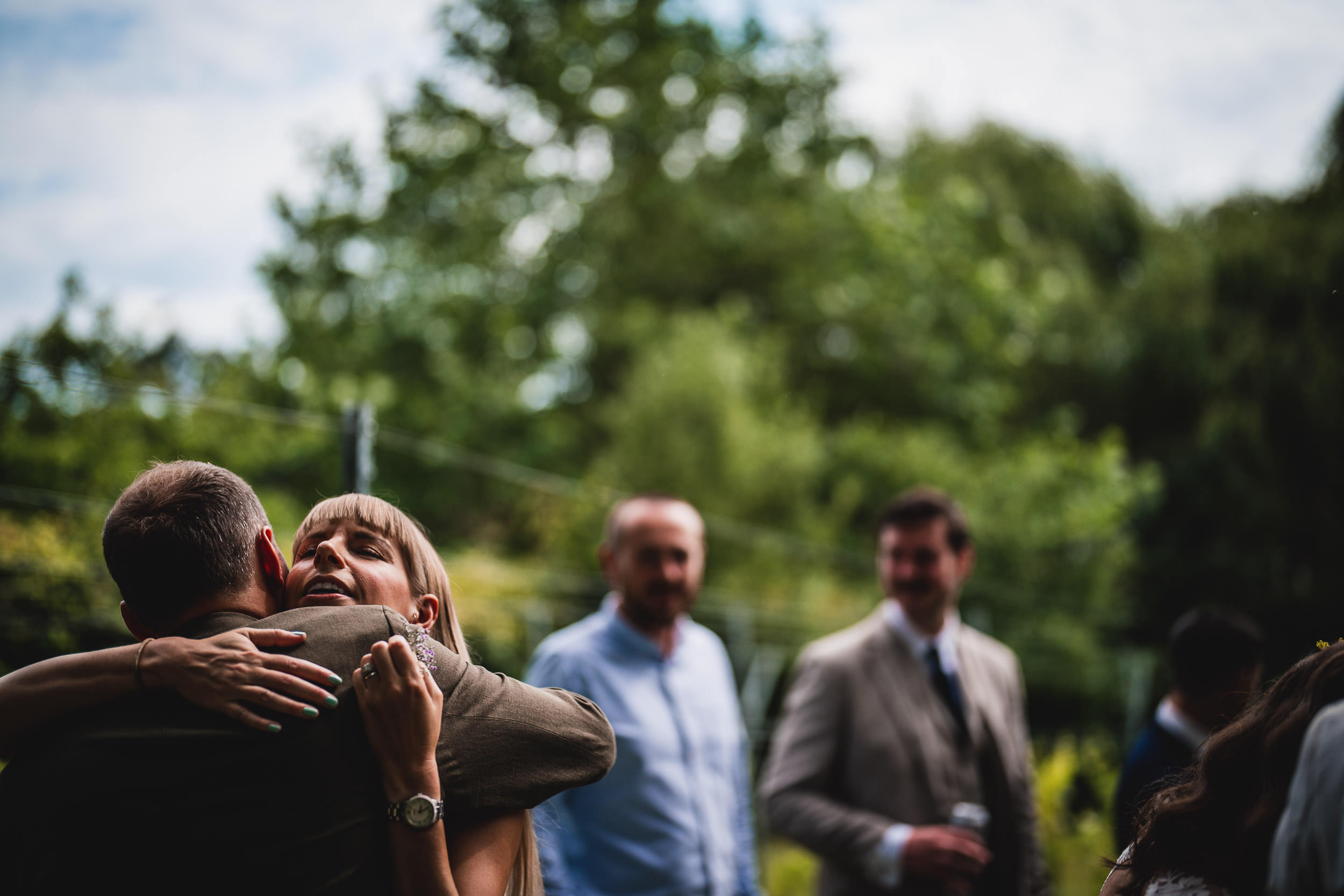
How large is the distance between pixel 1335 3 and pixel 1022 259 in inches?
563

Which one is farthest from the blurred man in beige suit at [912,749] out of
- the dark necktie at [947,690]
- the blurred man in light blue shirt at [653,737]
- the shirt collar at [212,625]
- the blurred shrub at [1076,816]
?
the blurred shrub at [1076,816]

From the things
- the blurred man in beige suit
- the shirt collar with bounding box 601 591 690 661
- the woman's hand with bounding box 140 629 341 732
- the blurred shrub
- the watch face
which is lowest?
the blurred shrub

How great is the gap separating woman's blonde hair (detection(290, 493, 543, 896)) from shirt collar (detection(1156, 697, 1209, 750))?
2.00m

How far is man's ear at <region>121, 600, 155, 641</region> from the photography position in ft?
4.82

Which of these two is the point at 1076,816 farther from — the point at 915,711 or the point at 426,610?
the point at 426,610

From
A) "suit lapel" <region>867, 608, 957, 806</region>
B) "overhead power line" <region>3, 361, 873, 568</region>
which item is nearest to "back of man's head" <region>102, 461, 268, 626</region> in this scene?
"overhead power line" <region>3, 361, 873, 568</region>

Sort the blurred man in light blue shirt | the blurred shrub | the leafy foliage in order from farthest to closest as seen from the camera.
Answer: the leafy foliage, the blurred shrub, the blurred man in light blue shirt

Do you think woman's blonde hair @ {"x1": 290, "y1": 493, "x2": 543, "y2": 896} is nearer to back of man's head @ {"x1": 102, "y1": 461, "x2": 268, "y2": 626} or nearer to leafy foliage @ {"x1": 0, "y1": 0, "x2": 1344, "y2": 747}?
back of man's head @ {"x1": 102, "y1": 461, "x2": 268, "y2": 626}

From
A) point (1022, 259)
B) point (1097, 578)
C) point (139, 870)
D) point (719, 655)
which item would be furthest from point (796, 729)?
point (1022, 259)

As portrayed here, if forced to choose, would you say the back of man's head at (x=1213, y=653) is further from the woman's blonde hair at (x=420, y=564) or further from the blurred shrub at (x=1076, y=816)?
the blurred shrub at (x=1076, y=816)

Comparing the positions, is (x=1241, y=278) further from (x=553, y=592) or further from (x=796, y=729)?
(x=796, y=729)

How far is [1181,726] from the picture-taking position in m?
2.87

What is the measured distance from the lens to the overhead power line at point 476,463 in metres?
3.24

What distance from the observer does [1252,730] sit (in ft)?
4.51
